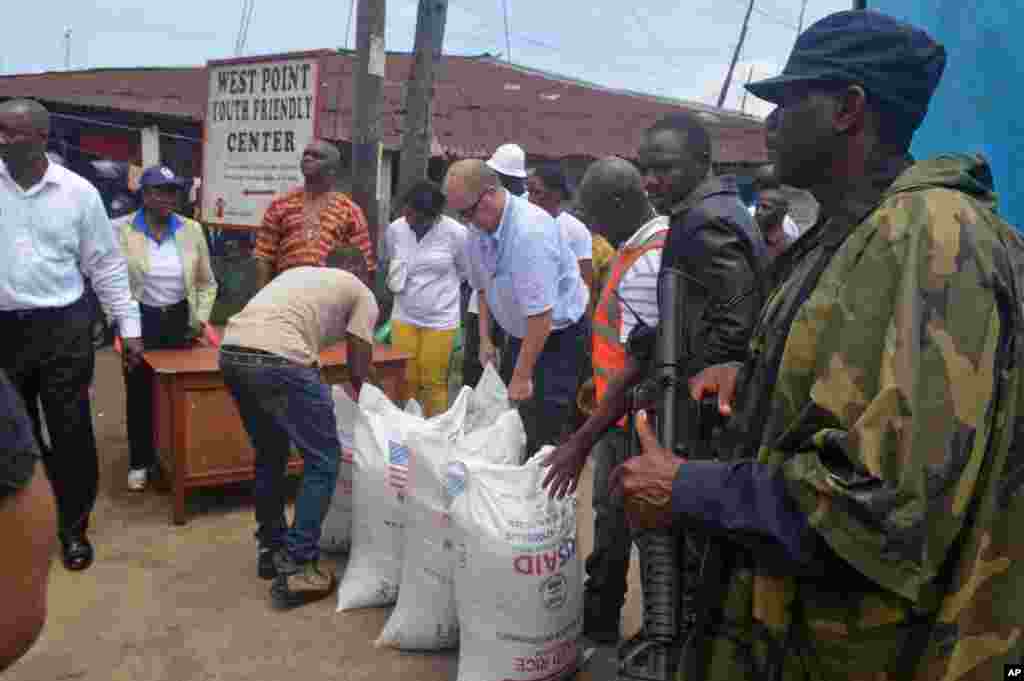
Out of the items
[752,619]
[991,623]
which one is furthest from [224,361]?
[991,623]

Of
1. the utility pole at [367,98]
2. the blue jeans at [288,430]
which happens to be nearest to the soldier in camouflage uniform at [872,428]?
the blue jeans at [288,430]

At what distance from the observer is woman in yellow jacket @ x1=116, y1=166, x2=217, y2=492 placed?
15.0 ft

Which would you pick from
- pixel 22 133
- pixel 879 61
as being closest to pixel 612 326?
pixel 879 61

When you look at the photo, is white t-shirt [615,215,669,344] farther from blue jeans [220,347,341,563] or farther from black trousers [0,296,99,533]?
black trousers [0,296,99,533]

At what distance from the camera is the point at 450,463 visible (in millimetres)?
2762

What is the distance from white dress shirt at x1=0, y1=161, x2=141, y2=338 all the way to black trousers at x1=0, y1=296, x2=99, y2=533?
75mm

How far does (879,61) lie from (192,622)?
10.2 feet

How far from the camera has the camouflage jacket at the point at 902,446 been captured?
41.4 inches

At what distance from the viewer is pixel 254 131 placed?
562 centimetres

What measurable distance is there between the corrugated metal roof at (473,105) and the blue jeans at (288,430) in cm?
747

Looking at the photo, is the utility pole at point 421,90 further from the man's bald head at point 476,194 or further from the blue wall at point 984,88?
the blue wall at point 984,88

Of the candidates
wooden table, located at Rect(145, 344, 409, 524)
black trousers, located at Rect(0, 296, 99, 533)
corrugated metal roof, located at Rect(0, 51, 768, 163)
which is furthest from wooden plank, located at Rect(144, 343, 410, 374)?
corrugated metal roof, located at Rect(0, 51, 768, 163)

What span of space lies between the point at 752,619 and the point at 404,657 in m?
2.09

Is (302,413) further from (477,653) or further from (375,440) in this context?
(477,653)
